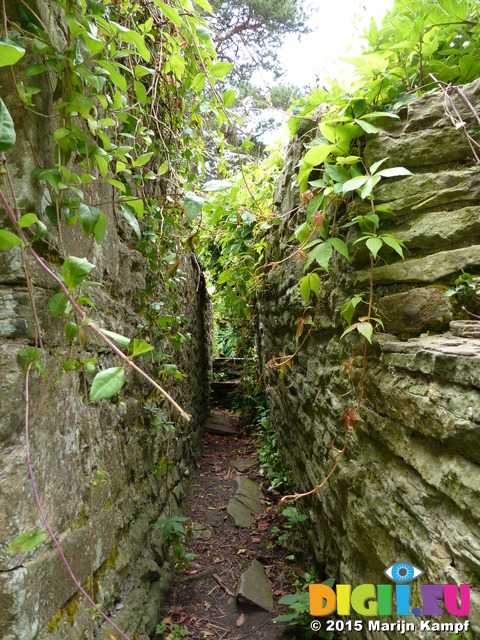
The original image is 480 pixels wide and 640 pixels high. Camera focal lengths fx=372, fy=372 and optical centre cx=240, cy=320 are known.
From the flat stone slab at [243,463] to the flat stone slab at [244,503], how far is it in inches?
15.0

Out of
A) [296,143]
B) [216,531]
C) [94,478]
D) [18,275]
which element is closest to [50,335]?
[18,275]

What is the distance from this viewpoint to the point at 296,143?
2.23 metres

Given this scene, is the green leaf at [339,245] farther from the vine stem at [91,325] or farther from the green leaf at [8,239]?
the green leaf at [8,239]

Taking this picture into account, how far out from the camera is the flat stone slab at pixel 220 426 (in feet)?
17.2

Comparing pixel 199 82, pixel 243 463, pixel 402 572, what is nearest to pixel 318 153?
pixel 199 82

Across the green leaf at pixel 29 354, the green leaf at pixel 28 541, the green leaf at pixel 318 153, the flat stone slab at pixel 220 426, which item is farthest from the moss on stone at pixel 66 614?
the flat stone slab at pixel 220 426

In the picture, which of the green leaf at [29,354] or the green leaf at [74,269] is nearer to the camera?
the green leaf at [74,269]

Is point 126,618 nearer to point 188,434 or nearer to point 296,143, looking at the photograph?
point 188,434

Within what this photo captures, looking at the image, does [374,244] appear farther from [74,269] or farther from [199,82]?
[74,269]

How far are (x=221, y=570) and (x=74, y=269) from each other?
2323 millimetres

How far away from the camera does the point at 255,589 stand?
2.11 m

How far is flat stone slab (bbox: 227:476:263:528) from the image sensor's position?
2916 mm

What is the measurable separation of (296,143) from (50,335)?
184 cm

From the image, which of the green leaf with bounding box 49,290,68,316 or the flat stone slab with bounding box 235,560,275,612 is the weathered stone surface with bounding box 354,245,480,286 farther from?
the flat stone slab with bounding box 235,560,275,612
